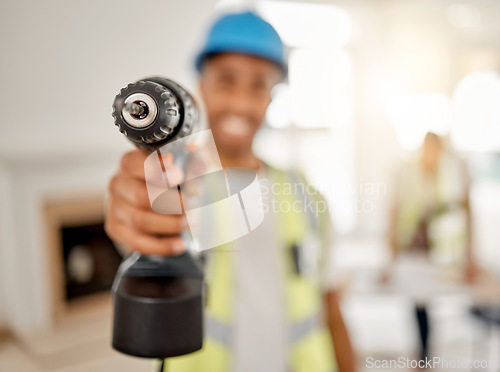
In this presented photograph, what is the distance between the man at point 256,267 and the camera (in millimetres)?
427

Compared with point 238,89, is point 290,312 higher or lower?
lower

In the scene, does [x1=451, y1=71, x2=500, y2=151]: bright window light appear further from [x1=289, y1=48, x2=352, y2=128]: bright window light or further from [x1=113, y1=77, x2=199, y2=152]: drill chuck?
[x1=113, y1=77, x2=199, y2=152]: drill chuck

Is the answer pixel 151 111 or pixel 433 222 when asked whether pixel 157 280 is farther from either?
pixel 433 222

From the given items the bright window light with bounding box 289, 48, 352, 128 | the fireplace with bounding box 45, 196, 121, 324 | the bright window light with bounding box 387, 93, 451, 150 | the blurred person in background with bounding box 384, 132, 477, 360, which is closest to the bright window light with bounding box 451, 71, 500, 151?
the bright window light with bounding box 387, 93, 451, 150

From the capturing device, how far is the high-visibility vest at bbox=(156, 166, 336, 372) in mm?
436

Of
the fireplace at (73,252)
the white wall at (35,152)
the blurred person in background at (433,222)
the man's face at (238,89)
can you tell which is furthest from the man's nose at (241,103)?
the fireplace at (73,252)

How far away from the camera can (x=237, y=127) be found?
486mm

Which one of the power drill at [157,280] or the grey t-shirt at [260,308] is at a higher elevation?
the power drill at [157,280]

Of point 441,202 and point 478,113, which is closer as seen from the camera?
point 478,113

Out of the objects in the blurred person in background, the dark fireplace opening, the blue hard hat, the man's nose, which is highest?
the blue hard hat

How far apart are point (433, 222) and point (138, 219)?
4.13 ft

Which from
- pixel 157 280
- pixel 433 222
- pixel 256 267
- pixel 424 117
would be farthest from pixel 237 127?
pixel 433 222

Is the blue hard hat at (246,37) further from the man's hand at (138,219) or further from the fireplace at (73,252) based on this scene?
the fireplace at (73,252)

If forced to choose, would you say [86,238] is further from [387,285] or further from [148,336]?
[148,336]
